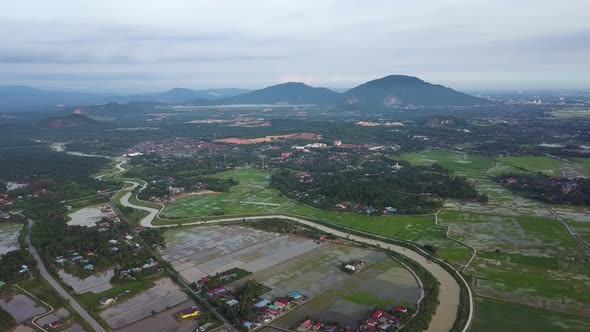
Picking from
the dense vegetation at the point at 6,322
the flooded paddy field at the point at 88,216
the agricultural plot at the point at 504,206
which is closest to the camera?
the dense vegetation at the point at 6,322

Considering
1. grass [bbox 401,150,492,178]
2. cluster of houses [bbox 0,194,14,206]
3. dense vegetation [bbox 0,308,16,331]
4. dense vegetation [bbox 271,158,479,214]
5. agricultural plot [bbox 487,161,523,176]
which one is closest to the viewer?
dense vegetation [bbox 0,308,16,331]

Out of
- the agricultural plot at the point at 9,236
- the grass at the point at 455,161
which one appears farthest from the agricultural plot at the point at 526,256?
the agricultural plot at the point at 9,236

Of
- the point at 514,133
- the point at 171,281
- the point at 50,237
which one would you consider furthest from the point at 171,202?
the point at 514,133

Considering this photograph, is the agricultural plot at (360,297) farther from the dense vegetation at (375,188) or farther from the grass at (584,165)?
the grass at (584,165)

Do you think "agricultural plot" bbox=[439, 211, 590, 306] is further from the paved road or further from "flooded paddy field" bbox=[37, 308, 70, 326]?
"flooded paddy field" bbox=[37, 308, 70, 326]

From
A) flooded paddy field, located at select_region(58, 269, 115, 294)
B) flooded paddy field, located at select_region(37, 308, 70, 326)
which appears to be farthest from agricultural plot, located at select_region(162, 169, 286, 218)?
flooded paddy field, located at select_region(37, 308, 70, 326)

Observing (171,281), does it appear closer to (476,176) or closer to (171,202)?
(171,202)

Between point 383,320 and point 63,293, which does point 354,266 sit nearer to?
point 383,320
